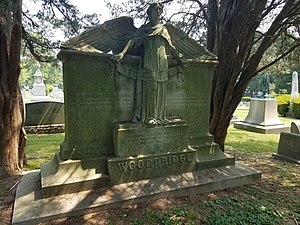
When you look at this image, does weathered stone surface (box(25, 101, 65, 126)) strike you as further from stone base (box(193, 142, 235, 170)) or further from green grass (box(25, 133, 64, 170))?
stone base (box(193, 142, 235, 170))

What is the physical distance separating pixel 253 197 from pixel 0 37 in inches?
204

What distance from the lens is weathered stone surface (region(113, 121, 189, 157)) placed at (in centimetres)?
369

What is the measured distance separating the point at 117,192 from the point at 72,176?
0.71 m

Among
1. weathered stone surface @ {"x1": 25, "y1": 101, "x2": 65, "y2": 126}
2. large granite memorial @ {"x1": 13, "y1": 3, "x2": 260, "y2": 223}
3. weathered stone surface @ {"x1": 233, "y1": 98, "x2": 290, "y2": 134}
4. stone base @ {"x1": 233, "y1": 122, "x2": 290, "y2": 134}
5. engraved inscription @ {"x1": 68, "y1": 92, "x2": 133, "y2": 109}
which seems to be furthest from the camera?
weathered stone surface @ {"x1": 233, "y1": 98, "x2": 290, "y2": 134}

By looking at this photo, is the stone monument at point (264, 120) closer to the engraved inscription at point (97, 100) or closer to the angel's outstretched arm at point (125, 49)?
the engraved inscription at point (97, 100)

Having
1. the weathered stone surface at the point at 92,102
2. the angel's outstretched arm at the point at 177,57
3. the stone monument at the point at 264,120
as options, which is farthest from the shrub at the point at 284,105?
the weathered stone surface at the point at 92,102

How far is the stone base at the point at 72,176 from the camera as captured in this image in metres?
3.25

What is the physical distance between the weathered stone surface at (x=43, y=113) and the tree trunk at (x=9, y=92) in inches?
259

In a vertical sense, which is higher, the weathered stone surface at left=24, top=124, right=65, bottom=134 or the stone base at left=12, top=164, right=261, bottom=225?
the stone base at left=12, top=164, right=261, bottom=225

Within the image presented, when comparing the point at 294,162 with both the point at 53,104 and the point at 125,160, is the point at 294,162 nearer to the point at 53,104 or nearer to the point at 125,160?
the point at 125,160

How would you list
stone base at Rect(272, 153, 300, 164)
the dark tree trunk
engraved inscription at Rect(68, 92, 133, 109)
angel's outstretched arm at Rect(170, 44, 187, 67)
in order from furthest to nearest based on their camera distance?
stone base at Rect(272, 153, 300, 164), the dark tree trunk, angel's outstretched arm at Rect(170, 44, 187, 67), engraved inscription at Rect(68, 92, 133, 109)

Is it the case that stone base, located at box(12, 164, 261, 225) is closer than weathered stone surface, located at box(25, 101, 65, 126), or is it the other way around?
stone base, located at box(12, 164, 261, 225)

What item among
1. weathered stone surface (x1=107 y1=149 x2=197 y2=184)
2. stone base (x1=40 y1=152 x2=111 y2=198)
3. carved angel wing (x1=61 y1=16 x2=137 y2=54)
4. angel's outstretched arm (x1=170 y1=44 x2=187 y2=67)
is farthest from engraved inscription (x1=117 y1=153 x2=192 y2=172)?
carved angel wing (x1=61 y1=16 x2=137 y2=54)

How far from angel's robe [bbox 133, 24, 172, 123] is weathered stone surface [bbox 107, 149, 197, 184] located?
2.16ft
